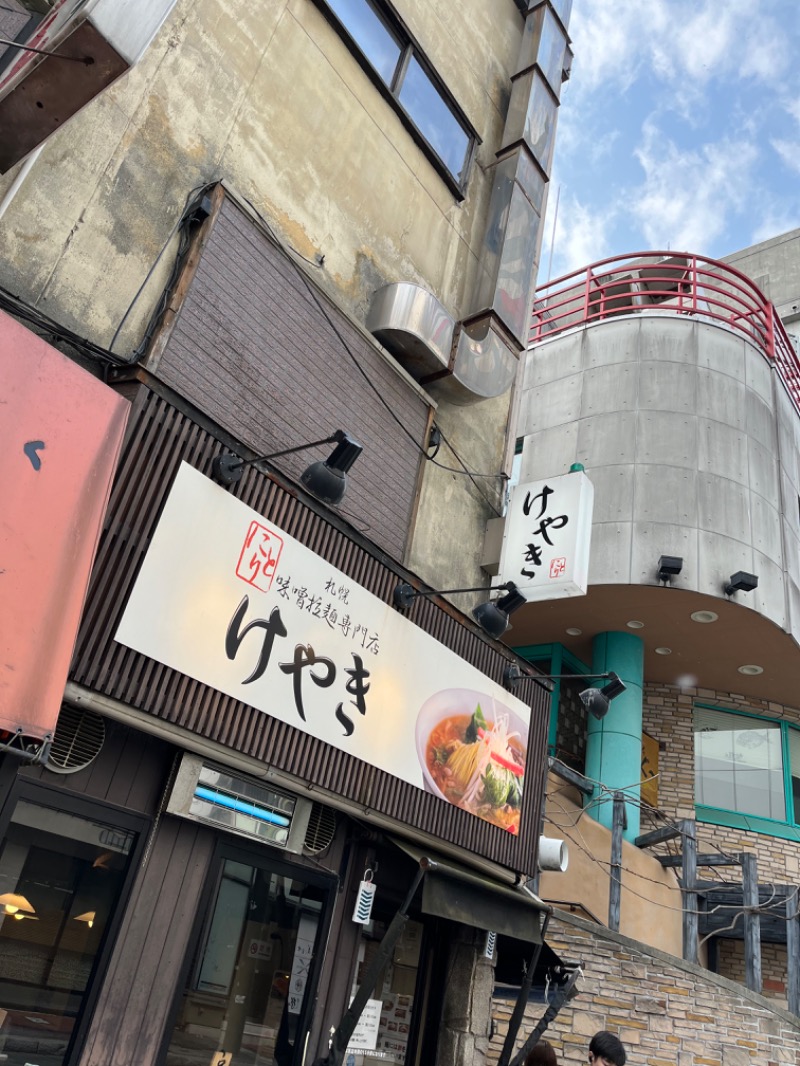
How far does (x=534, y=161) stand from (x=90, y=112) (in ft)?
21.7

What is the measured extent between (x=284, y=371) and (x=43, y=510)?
9.98 feet

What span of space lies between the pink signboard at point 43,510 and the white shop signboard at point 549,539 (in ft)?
18.4

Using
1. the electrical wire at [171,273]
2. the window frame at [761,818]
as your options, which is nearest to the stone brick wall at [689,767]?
the window frame at [761,818]

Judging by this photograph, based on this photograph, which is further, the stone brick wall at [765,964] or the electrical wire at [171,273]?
the stone brick wall at [765,964]

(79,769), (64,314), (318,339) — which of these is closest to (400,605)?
(318,339)

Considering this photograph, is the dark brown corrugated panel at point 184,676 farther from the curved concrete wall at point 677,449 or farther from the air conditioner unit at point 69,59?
the curved concrete wall at point 677,449

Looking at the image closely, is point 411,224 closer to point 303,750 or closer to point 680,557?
point 303,750

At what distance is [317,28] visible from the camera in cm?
827

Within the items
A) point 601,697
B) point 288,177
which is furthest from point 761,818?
point 288,177

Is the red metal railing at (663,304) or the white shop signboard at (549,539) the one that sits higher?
the red metal railing at (663,304)

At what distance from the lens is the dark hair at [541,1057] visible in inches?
240

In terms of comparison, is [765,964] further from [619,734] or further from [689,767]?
[619,734]

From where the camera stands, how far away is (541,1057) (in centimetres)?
616

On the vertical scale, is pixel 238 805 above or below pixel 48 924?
above
